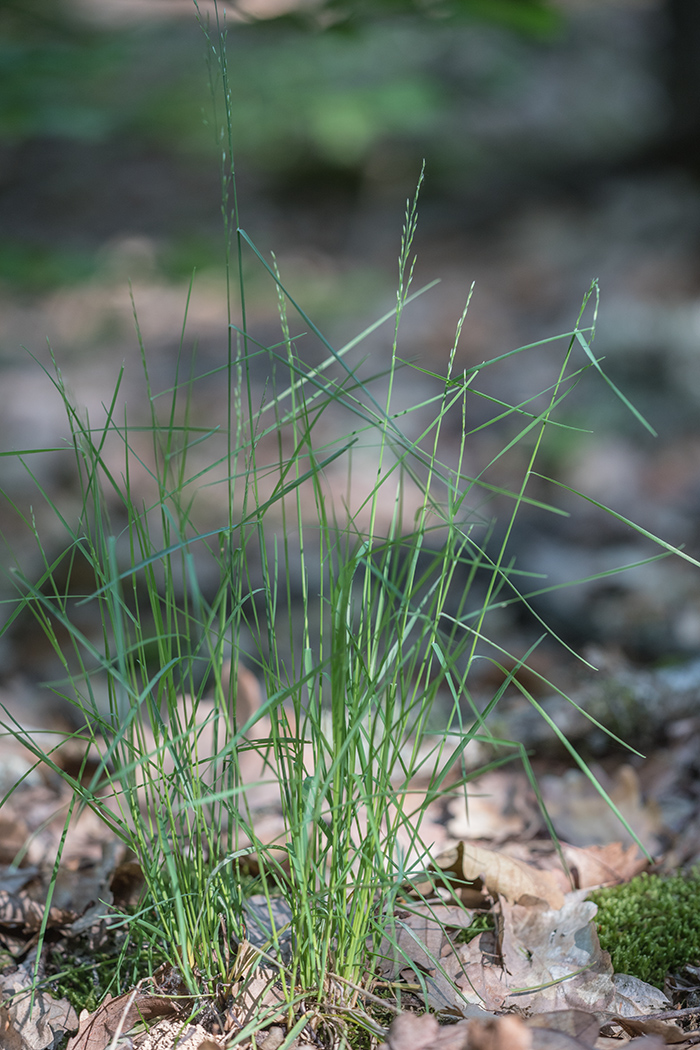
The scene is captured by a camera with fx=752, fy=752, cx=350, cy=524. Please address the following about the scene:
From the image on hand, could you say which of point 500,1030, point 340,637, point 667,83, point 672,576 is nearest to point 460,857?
point 500,1030

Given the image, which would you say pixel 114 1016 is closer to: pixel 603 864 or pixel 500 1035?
pixel 500 1035

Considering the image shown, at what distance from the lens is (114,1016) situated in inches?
31.8

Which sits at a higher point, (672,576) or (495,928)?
(495,928)

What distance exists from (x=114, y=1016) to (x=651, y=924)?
674mm

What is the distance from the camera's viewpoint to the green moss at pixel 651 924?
0.92 metres

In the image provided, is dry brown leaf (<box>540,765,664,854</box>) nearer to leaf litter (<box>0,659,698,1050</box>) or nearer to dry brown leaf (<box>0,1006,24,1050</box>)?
leaf litter (<box>0,659,698,1050</box>)

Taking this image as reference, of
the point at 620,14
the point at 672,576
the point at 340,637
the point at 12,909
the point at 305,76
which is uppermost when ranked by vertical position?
the point at 620,14

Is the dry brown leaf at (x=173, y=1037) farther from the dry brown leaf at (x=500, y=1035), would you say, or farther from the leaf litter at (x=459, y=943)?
the dry brown leaf at (x=500, y=1035)

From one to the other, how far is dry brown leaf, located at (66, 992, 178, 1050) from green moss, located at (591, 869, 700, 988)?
0.54m

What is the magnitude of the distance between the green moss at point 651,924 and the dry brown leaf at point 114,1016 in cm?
54

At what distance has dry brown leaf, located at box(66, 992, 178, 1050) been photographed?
80 centimetres

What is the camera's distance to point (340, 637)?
2.24ft

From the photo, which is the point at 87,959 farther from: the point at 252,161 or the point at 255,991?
the point at 252,161

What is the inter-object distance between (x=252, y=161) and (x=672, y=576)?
6.12 meters
